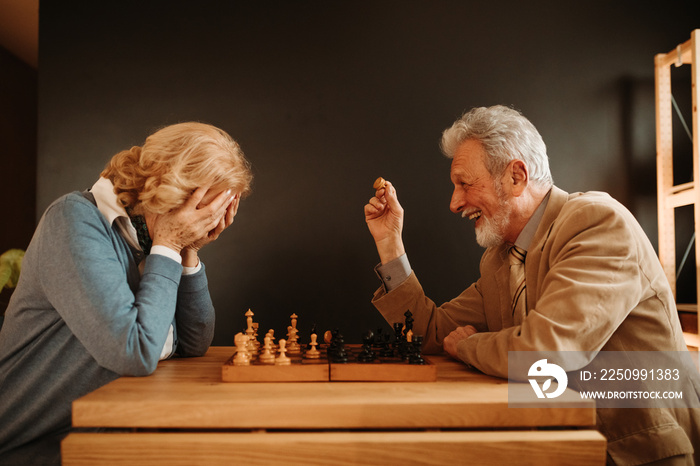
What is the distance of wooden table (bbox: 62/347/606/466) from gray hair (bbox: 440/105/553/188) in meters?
0.88

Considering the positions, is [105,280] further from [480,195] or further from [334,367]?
[480,195]

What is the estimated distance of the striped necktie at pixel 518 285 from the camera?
1646 millimetres

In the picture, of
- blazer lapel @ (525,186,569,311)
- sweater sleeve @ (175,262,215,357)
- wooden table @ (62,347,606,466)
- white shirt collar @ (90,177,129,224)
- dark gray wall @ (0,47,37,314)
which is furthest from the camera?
dark gray wall @ (0,47,37,314)

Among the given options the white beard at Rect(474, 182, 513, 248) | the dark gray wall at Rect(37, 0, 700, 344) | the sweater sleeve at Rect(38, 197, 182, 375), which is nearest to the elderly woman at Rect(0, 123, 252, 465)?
the sweater sleeve at Rect(38, 197, 182, 375)

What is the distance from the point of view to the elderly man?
1337 mm

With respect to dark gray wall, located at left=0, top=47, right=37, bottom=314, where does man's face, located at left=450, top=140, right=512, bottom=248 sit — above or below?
below

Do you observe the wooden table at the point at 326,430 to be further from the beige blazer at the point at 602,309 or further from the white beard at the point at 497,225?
the white beard at the point at 497,225

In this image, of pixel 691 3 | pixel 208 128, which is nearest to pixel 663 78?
pixel 691 3

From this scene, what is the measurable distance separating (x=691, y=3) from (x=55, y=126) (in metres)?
3.18

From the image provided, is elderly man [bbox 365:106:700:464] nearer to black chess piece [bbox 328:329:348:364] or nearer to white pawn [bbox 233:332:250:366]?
black chess piece [bbox 328:329:348:364]

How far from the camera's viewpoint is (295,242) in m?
2.44

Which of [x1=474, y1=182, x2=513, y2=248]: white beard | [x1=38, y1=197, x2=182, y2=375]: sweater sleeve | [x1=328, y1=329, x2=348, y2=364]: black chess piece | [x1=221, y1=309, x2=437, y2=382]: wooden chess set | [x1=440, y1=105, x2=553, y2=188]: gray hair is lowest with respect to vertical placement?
[x1=221, y1=309, x2=437, y2=382]: wooden chess set

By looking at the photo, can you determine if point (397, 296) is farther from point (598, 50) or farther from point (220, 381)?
point (598, 50)

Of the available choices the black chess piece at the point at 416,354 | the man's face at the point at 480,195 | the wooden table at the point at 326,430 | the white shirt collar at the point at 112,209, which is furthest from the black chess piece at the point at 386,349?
the white shirt collar at the point at 112,209
